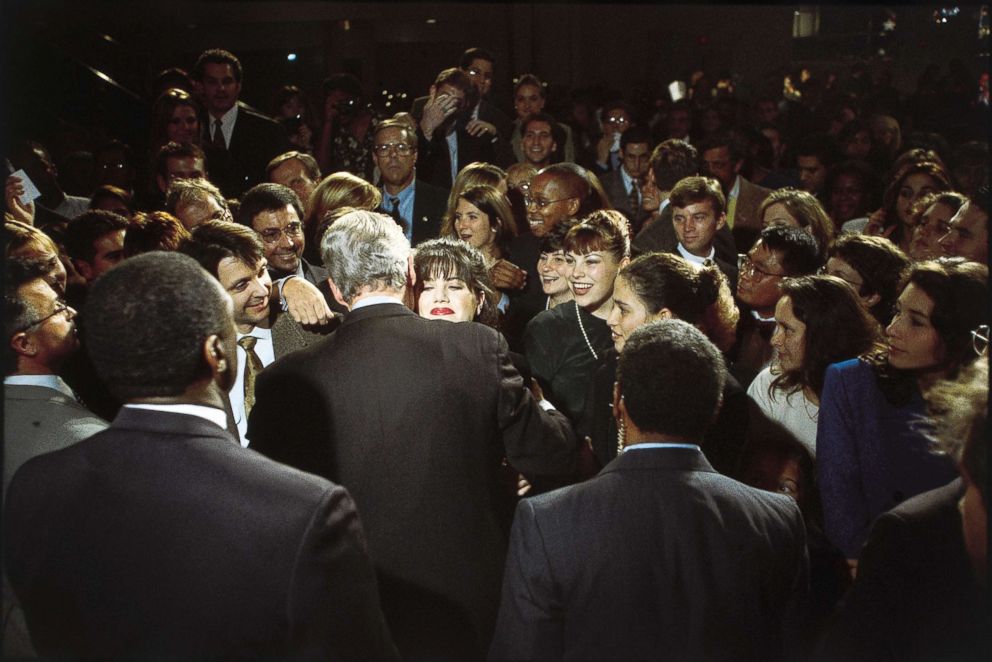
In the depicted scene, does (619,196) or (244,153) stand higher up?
(244,153)

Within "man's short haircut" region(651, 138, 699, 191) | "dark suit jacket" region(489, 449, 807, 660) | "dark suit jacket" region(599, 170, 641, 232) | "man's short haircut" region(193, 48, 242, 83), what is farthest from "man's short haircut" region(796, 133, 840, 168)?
"dark suit jacket" region(489, 449, 807, 660)

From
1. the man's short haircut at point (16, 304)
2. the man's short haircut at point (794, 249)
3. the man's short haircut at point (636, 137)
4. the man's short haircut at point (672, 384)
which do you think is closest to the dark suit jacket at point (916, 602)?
the man's short haircut at point (672, 384)

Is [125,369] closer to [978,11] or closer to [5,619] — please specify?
[5,619]

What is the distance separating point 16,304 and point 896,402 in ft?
7.76

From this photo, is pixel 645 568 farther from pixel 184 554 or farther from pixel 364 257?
pixel 364 257

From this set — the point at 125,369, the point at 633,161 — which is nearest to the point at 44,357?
the point at 125,369

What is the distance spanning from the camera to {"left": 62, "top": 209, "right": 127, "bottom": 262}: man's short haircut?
3889 millimetres

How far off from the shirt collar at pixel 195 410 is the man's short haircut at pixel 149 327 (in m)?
0.02

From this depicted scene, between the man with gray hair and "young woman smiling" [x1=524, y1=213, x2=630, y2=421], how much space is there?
2.93ft

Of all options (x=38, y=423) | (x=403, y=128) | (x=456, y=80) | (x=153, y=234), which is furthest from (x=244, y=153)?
(x=38, y=423)

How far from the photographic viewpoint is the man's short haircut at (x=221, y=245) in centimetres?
291

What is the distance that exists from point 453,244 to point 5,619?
69.2 inches

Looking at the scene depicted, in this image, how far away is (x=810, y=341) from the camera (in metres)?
2.99

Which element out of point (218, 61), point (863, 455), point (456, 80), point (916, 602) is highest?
point (218, 61)
